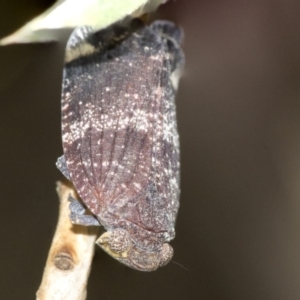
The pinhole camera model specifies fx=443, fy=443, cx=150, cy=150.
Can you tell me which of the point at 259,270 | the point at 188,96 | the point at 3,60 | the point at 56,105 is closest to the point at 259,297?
the point at 259,270

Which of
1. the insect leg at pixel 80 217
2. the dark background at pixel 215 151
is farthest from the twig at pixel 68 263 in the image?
the dark background at pixel 215 151

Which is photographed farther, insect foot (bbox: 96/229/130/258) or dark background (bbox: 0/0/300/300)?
dark background (bbox: 0/0/300/300)

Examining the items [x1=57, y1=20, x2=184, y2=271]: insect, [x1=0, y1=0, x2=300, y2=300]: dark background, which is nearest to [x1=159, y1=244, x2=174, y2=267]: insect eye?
[x1=57, y1=20, x2=184, y2=271]: insect

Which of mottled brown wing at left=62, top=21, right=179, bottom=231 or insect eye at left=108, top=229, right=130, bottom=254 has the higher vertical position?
mottled brown wing at left=62, top=21, right=179, bottom=231

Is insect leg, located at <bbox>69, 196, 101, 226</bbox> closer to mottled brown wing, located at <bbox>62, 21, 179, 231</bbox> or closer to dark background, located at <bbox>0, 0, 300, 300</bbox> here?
mottled brown wing, located at <bbox>62, 21, 179, 231</bbox>

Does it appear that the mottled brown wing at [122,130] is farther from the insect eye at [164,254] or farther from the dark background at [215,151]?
the dark background at [215,151]

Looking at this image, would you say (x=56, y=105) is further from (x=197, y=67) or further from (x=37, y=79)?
(x=197, y=67)

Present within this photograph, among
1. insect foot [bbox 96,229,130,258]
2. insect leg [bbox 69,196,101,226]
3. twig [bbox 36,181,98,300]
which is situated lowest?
twig [bbox 36,181,98,300]
